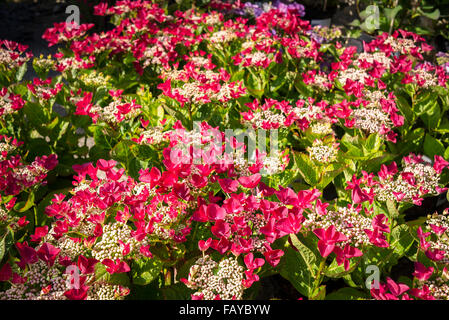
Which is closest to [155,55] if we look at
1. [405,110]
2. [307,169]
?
[307,169]

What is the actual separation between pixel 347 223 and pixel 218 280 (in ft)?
1.29

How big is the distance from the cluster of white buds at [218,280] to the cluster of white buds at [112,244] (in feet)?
0.57

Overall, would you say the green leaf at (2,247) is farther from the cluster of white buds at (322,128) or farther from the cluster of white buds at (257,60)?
the cluster of white buds at (257,60)

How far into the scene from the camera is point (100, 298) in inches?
36.6

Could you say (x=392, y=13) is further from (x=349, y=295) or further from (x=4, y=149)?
(x=4, y=149)

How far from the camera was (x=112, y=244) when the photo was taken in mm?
985

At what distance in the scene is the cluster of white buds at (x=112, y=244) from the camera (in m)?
0.97

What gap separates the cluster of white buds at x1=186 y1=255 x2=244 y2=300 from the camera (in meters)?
0.92

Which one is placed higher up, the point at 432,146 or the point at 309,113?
the point at 309,113

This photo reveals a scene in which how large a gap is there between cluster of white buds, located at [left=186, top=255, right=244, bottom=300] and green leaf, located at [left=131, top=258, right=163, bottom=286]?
0.16 meters

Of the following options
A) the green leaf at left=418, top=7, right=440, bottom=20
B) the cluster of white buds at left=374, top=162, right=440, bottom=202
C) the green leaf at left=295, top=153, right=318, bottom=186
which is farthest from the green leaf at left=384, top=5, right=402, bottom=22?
the green leaf at left=295, top=153, right=318, bottom=186

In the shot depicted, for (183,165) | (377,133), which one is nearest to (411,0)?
(377,133)

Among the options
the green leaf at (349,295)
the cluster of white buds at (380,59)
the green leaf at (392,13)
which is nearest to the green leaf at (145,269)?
the green leaf at (349,295)
